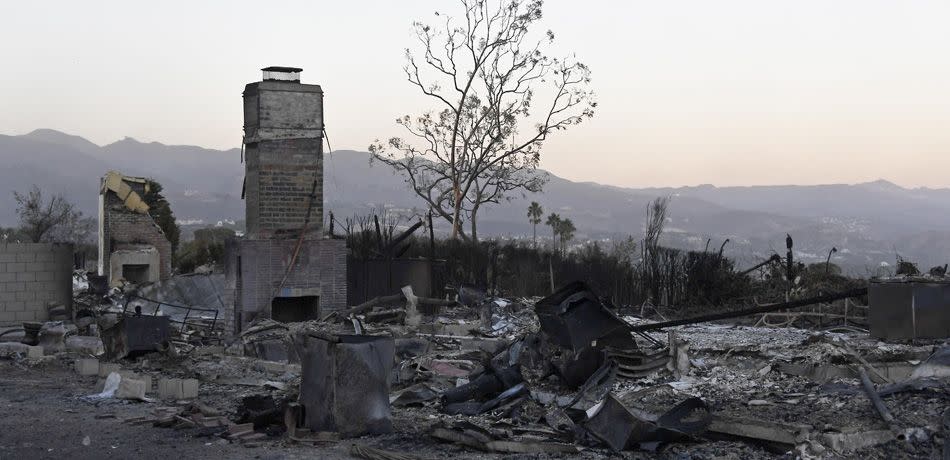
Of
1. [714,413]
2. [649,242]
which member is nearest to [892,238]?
[649,242]

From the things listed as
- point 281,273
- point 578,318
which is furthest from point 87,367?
point 578,318

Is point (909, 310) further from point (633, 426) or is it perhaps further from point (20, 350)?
point (20, 350)

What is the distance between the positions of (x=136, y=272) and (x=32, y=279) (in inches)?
464

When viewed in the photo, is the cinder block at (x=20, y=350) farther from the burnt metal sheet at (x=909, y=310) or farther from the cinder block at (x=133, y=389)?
the burnt metal sheet at (x=909, y=310)

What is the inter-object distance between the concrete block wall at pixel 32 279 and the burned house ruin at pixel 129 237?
34.1 ft

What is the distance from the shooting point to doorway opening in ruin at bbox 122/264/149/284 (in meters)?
29.0

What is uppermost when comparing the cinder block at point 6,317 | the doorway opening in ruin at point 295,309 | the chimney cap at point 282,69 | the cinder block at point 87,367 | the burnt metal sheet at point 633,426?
the chimney cap at point 282,69

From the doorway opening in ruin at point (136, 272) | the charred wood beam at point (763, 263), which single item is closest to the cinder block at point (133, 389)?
the charred wood beam at point (763, 263)

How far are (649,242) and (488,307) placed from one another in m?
6.15

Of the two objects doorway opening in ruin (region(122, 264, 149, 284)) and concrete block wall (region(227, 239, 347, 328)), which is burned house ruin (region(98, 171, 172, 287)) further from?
concrete block wall (region(227, 239, 347, 328))

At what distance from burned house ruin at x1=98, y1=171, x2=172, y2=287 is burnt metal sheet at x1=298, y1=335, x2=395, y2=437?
2156 centimetres

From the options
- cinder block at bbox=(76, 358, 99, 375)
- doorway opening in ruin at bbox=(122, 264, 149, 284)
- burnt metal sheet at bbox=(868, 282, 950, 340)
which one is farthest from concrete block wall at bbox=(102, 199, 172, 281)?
burnt metal sheet at bbox=(868, 282, 950, 340)

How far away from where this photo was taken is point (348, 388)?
812 cm

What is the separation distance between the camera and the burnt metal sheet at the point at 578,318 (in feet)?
34.6
